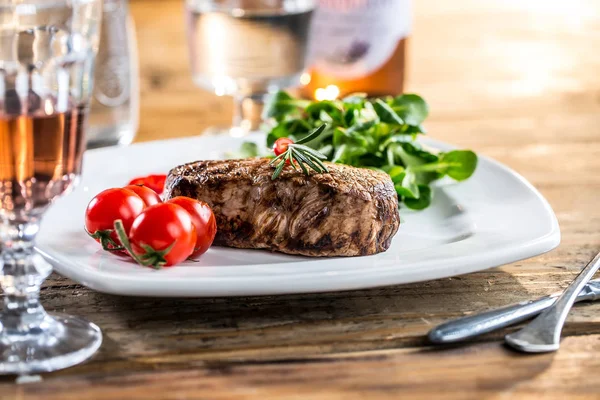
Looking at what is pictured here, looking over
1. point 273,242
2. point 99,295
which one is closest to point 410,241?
point 273,242

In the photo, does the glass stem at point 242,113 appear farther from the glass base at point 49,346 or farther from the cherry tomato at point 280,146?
the glass base at point 49,346

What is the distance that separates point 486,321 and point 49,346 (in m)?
0.65

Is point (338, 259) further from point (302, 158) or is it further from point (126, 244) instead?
point (126, 244)

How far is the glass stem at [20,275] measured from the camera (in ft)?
4.28

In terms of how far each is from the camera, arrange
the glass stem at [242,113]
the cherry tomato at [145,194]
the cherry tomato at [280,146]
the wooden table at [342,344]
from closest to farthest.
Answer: the wooden table at [342,344]
the cherry tomato at [145,194]
the cherry tomato at [280,146]
the glass stem at [242,113]

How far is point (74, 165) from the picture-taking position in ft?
4.31

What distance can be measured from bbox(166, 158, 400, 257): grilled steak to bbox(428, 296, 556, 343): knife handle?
0.30 m

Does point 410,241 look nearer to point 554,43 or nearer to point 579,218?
point 579,218

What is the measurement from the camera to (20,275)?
1309 mm

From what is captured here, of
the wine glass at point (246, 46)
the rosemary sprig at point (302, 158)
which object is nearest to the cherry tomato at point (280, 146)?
the rosemary sprig at point (302, 158)

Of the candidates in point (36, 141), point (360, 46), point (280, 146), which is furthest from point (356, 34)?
point (36, 141)

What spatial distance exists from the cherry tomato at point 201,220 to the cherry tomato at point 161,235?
6 centimetres

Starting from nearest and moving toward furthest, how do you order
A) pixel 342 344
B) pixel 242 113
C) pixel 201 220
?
pixel 342 344 → pixel 201 220 → pixel 242 113

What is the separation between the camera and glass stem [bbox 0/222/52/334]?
1304 millimetres
